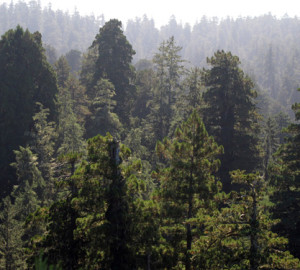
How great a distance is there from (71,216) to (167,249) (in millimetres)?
3756

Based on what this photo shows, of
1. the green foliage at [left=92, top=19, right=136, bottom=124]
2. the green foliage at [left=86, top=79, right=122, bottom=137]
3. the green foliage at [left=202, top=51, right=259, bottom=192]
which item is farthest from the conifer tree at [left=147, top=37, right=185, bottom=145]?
the green foliage at [left=202, top=51, right=259, bottom=192]

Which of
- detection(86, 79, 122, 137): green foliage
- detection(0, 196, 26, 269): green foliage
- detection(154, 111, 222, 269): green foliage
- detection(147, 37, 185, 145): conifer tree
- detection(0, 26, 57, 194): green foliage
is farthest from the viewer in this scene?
detection(147, 37, 185, 145): conifer tree

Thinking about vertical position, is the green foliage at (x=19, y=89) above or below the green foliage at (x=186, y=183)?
above

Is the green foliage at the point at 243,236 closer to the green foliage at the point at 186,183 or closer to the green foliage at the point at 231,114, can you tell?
the green foliage at the point at 186,183

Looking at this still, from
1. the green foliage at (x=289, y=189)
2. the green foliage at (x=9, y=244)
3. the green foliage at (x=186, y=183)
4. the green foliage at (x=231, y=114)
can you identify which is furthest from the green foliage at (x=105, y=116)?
the green foliage at (x=186, y=183)

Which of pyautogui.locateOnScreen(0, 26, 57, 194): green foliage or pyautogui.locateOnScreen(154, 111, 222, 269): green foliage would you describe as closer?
pyautogui.locateOnScreen(154, 111, 222, 269): green foliage

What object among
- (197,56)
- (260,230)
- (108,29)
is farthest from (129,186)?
(197,56)

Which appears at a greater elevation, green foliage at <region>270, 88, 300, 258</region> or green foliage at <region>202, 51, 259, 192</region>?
green foliage at <region>202, 51, 259, 192</region>

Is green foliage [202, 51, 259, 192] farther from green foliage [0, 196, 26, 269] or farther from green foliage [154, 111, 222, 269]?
green foliage [0, 196, 26, 269]

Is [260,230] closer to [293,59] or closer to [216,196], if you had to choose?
[216,196]

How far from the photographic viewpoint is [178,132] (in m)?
14.2

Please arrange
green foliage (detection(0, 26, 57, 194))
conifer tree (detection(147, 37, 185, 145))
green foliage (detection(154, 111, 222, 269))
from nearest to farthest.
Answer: green foliage (detection(154, 111, 222, 269))
green foliage (detection(0, 26, 57, 194))
conifer tree (detection(147, 37, 185, 145))

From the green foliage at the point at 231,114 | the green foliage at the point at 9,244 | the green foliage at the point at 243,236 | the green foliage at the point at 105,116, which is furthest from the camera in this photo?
the green foliage at the point at 105,116

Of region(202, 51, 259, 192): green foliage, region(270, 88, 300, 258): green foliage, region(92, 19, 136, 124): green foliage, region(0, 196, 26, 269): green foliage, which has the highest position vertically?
region(92, 19, 136, 124): green foliage
